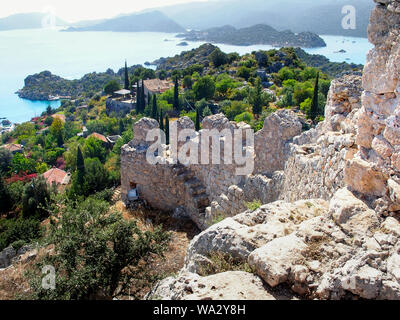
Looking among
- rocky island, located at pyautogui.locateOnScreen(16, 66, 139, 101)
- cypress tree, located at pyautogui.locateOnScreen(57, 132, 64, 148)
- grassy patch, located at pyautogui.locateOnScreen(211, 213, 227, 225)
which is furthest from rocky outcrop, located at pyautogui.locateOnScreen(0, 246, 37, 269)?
rocky island, located at pyautogui.locateOnScreen(16, 66, 139, 101)

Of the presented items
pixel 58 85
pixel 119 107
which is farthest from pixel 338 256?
pixel 58 85

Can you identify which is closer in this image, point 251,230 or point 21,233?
point 251,230

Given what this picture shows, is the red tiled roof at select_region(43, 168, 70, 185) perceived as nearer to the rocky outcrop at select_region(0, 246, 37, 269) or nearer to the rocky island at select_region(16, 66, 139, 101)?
the rocky outcrop at select_region(0, 246, 37, 269)

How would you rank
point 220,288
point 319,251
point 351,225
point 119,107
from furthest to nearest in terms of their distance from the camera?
1. point 119,107
2. point 351,225
3. point 319,251
4. point 220,288

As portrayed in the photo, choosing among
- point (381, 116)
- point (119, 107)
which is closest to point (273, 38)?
point (119, 107)

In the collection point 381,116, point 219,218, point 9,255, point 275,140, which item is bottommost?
point 9,255

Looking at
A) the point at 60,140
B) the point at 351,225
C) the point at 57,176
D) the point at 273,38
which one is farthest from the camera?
the point at 273,38

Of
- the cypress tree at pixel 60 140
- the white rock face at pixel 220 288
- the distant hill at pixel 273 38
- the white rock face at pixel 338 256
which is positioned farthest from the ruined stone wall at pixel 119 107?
the distant hill at pixel 273 38

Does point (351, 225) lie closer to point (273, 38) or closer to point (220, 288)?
point (220, 288)

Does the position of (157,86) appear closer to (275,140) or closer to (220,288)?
(275,140)

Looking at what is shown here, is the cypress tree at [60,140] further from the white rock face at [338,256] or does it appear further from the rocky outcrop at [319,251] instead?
the white rock face at [338,256]

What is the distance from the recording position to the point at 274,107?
121 ft

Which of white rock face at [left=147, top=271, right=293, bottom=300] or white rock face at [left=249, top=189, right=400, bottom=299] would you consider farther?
white rock face at [left=147, top=271, right=293, bottom=300]

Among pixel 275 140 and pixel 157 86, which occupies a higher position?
pixel 275 140
